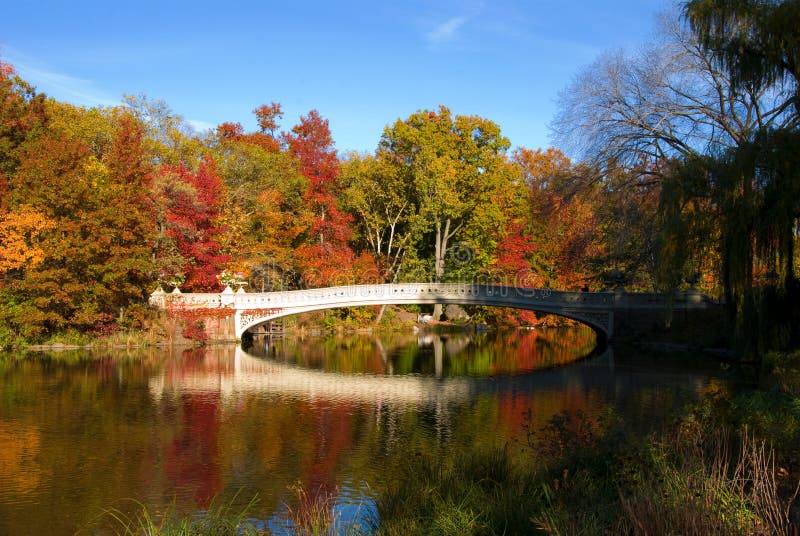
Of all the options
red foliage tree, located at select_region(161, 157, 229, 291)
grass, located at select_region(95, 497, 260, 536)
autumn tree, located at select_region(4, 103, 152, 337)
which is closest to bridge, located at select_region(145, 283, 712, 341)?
red foliage tree, located at select_region(161, 157, 229, 291)

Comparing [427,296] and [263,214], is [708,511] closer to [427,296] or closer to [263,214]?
[427,296]

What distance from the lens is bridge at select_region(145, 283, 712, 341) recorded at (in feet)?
98.0

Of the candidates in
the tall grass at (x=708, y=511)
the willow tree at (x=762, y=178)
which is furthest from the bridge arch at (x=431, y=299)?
the tall grass at (x=708, y=511)

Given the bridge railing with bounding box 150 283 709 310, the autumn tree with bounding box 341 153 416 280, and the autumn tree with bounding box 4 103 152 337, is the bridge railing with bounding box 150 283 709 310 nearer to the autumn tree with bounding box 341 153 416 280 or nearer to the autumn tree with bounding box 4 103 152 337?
the autumn tree with bounding box 4 103 152 337

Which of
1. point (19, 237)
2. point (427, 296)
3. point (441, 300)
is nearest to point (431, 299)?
point (427, 296)

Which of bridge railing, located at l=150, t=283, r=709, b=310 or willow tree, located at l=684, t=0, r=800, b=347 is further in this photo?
bridge railing, located at l=150, t=283, r=709, b=310

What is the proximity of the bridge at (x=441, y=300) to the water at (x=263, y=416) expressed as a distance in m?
2.48

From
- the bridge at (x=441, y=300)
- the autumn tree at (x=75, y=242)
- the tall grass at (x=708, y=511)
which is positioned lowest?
the tall grass at (x=708, y=511)

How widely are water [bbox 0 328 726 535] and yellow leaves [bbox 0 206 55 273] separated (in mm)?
3794

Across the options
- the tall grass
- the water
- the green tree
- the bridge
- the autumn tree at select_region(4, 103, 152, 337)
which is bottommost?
the water

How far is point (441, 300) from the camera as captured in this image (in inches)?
1199

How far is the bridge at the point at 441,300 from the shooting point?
29.9 meters

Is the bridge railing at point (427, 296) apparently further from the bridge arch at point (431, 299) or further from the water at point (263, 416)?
the water at point (263, 416)

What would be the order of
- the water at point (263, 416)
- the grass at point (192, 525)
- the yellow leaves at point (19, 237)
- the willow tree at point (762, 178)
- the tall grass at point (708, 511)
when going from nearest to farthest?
the tall grass at point (708, 511) < the grass at point (192, 525) < the water at point (263, 416) < the willow tree at point (762, 178) < the yellow leaves at point (19, 237)
